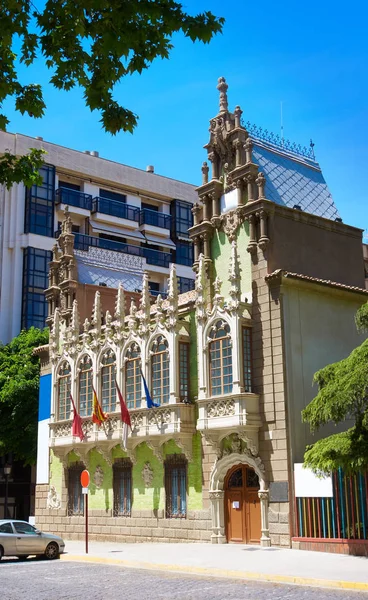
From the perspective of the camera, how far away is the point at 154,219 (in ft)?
217

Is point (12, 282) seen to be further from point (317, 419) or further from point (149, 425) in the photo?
point (317, 419)

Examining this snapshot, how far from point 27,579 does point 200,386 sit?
35.2 ft

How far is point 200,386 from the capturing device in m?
28.0

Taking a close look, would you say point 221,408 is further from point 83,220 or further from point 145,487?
point 83,220

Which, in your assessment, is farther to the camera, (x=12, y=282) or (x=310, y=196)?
(x=12, y=282)

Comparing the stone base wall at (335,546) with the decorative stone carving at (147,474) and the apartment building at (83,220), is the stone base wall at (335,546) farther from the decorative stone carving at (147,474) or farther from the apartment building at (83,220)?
the apartment building at (83,220)

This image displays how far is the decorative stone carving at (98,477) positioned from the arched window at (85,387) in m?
2.49

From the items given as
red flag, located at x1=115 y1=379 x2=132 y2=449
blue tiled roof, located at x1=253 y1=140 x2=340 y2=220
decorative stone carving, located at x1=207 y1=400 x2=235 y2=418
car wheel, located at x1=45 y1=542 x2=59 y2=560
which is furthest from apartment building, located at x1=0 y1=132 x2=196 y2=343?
car wheel, located at x1=45 y1=542 x2=59 y2=560

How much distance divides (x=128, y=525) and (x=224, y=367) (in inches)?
345

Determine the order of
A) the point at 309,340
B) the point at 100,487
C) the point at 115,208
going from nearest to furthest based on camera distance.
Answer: the point at 309,340, the point at 100,487, the point at 115,208

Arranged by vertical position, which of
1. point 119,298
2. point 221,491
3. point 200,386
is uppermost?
point 119,298

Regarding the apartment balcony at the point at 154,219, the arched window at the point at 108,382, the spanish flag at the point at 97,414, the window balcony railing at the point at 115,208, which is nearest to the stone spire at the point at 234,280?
the arched window at the point at 108,382

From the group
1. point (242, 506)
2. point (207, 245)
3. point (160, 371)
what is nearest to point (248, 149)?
point (207, 245)

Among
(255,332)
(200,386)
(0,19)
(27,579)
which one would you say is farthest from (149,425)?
(0,19)
